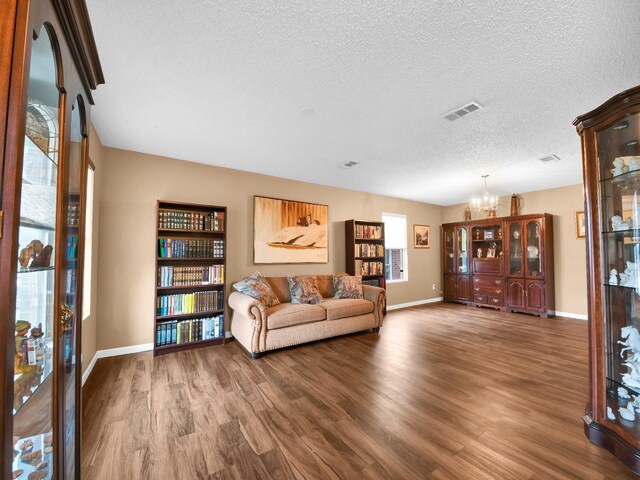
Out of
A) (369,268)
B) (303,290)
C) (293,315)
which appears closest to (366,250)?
(369,268)

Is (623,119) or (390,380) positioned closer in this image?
(623,119)

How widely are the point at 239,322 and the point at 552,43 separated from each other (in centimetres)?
405

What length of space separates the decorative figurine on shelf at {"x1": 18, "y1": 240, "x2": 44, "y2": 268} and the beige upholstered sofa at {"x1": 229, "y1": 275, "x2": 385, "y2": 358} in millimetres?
2466

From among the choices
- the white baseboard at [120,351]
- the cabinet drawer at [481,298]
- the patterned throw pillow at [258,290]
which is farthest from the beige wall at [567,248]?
the white baseboard at [120,351]

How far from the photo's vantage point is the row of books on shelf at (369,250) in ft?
17.3

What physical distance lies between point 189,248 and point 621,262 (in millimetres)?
4217

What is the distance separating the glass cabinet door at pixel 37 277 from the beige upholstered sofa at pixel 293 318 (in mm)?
2315

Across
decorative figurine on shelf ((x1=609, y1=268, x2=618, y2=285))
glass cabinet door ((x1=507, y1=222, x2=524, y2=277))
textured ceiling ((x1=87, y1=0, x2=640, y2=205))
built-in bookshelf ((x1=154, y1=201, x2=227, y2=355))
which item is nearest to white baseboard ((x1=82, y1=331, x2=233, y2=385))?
built-in bookshelf ((x1=154, y1=201, x2=227, y2=355))

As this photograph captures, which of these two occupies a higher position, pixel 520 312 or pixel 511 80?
pixel 511 80

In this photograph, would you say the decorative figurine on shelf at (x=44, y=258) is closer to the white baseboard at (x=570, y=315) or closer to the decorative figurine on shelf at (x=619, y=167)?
the decorative figurine on shelf at (x=619, y=167)

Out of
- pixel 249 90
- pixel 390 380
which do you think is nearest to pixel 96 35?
pixel 249 90

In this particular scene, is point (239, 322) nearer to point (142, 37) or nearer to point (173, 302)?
point (173, 302)

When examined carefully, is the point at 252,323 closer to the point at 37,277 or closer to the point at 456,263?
the point at 37,277

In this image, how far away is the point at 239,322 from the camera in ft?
11.8
